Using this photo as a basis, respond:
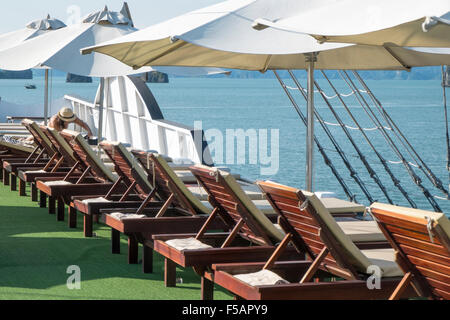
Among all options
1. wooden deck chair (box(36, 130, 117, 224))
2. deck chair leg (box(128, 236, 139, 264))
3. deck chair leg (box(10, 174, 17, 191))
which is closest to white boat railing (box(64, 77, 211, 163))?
deck chair leg (box(10, 174, 17, 191))

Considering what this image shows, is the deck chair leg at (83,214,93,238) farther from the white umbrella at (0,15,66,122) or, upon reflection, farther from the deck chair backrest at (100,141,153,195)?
the white umbrella at (0,15,66,122)

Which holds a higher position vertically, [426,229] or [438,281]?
[426,229]

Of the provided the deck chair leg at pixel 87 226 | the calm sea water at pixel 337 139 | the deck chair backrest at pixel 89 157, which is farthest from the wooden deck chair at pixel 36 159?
the calm sea water at pixel 337 139

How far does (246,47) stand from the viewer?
204 inches

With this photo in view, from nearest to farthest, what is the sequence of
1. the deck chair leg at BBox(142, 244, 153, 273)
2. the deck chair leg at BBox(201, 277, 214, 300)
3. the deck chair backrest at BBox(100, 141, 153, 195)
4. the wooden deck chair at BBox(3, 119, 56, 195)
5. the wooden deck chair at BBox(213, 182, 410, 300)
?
1. the wooden deck chair at BBox(213, 182, 410, 300)
2. the deck chair leg at BBox(201, 277, 214, 300)
3. the deck chair leg at BBox(142, 244, 153, 273)
4. the deck chair backrest at BBox(100, 141, 153, 195)
5. the wooden deck chair at BBox(3, 119, 56, 195)

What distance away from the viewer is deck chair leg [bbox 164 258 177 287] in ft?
17.1

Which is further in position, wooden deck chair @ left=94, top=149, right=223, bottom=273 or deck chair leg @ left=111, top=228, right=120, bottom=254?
deck chair leg @ left=111, top=228, right=120, bottom=254

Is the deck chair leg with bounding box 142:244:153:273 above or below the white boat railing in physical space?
below

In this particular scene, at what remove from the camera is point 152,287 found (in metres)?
5.20

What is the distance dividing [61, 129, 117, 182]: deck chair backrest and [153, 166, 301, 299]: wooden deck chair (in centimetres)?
236

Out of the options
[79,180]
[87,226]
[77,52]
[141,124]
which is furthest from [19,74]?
[87,226]
